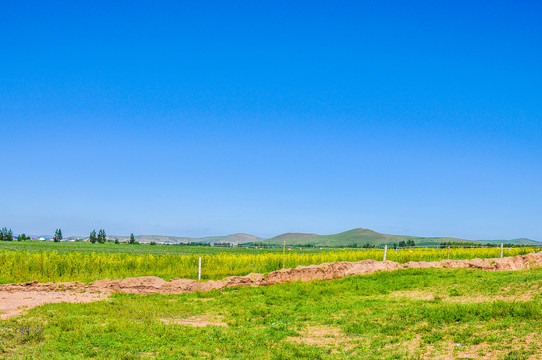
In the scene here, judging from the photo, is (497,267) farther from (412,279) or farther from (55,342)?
(55,342)

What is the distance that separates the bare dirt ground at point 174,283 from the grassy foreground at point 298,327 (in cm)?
210

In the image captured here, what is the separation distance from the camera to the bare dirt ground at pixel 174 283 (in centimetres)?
1580

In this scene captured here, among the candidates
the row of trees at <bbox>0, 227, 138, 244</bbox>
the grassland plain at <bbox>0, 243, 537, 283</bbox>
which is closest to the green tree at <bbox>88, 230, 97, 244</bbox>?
the row of trees at <bbox>0, 227, 138, 244</bbox>

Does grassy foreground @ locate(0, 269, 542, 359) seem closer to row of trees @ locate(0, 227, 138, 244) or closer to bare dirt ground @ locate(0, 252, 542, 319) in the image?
bare dirt ground @ locate(0, 252, 542, 319)

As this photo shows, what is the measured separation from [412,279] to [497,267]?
6066 millimetres

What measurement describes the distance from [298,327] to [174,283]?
8941mm

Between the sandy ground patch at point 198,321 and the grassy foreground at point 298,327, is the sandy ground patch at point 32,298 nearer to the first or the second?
the grassy foreground at point 298,327

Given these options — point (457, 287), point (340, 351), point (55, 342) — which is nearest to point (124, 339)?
point (55, 342)

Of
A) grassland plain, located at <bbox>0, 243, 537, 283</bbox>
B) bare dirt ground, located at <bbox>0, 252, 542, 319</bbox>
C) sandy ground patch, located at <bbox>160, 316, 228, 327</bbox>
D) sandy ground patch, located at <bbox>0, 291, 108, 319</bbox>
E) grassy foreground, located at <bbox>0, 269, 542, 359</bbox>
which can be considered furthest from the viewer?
grassland plain, located at <bbox>0, 243, 537, 283</bbox>

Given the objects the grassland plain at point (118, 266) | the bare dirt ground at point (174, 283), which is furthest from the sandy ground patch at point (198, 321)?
the grassland plain at point (118, 266)

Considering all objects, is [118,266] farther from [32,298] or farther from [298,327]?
[298,327]

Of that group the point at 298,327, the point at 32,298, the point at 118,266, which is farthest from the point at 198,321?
the point at 118,266

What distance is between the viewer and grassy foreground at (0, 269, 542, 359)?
344 inches

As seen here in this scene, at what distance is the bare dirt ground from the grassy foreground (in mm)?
2097
